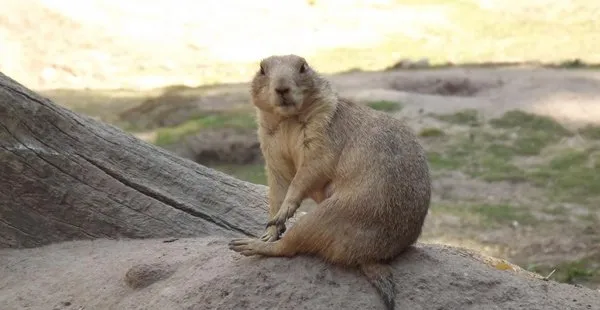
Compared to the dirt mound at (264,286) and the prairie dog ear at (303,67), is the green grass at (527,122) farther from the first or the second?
the prairie dog ear at (303,67)

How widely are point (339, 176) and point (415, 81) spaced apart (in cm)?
1062

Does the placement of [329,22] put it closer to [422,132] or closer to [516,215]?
[422,132]

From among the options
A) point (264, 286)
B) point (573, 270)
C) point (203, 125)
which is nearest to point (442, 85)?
point (203, 125)

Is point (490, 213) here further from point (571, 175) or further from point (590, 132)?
point (590, 132)

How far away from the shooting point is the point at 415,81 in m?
13.9

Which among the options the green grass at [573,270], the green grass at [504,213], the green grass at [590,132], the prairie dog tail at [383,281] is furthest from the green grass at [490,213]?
the prairie dog tail at [383,281]

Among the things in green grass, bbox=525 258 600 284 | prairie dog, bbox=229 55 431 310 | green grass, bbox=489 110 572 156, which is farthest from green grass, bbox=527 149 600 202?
prairie dog, bbox=229 55 431 310

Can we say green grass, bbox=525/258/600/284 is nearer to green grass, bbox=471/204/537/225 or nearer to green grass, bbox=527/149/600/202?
green grass, bbox=471/204/537/225

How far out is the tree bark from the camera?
4.48m

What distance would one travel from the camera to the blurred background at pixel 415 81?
8.55m

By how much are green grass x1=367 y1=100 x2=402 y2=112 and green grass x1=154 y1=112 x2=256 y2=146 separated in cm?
164

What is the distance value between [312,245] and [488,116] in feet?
26.9

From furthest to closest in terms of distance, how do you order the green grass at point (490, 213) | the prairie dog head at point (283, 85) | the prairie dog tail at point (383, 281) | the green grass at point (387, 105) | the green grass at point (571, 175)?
the green grass at point (387, 105) < the green grass at point (571, 175) < the green grass at point (490, 213) < the prairie dog head at point (283, 85) < the prairie dog tail at point (383, 281)

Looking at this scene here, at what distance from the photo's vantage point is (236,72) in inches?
631
